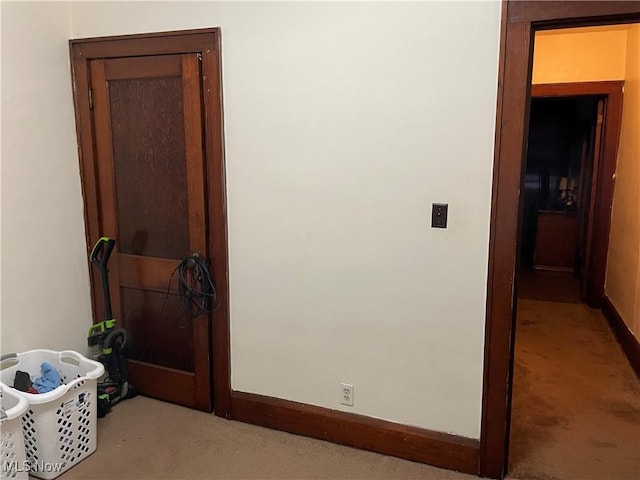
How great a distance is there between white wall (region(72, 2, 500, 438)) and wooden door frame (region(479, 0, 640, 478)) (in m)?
0.04

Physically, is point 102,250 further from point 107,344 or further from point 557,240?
point 557,240

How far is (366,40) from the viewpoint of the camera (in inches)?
85.7

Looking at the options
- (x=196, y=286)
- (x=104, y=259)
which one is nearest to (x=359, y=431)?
(x=196, y=286)

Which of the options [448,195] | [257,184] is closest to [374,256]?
[448,195]

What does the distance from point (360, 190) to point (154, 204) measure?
1158mm

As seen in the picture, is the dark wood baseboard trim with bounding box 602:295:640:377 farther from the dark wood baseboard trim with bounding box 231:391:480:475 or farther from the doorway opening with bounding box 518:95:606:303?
the dark wood baseboard trim with bounding box 231:391:480:475

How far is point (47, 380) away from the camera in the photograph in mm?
2465

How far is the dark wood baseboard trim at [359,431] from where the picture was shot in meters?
2.33

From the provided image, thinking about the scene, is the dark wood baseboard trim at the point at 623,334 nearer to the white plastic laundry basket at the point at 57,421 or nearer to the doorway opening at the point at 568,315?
the doorway opening at the point at 568,315

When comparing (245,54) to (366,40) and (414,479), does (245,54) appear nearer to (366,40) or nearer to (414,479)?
(366,40)

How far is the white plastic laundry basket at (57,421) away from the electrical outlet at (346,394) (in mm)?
1151

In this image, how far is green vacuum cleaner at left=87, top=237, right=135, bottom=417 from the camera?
2781mm

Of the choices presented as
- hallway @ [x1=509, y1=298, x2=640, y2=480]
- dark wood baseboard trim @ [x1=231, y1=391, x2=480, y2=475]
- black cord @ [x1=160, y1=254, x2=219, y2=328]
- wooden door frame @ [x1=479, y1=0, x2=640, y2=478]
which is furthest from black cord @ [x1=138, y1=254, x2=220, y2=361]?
hallway @ [x1=509, y1=298, x2=640, y2=480]

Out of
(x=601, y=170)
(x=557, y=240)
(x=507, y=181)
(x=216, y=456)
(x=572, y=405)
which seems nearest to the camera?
(x=507, y=181)
